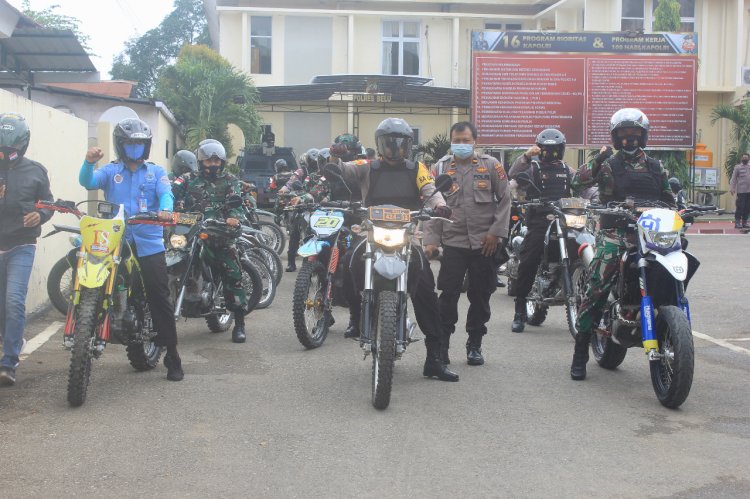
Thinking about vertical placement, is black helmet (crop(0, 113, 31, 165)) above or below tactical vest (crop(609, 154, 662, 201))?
above

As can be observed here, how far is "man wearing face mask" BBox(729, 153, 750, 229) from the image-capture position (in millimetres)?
23797

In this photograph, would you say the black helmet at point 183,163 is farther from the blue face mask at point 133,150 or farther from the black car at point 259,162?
the black car at point 259,162

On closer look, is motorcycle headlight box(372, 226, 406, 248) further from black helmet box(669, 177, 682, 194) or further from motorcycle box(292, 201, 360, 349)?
black helmet box(669, 177, 682, 194)

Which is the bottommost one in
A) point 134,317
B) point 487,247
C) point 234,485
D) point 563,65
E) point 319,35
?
point 234,485

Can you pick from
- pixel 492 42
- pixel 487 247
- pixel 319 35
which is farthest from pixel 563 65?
pixel 487 247

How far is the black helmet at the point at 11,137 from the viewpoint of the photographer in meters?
6.87

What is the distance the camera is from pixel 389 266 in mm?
6379

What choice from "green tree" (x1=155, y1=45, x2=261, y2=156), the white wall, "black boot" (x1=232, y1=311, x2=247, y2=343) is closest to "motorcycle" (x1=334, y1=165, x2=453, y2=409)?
"black boot" (x1=232, y1=311, x2=247, y2=343)

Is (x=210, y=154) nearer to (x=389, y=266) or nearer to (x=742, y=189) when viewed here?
(x=389, y=266)

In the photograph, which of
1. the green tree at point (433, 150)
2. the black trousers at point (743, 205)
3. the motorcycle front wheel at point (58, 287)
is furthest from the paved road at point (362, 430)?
the green tree at point (433, 150)

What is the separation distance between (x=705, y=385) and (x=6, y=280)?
5066mm

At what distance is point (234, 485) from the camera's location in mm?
4727

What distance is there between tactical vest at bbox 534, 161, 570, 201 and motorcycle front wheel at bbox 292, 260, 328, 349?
2.71 metres

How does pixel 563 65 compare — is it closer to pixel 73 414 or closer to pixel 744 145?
pixel 744 145
